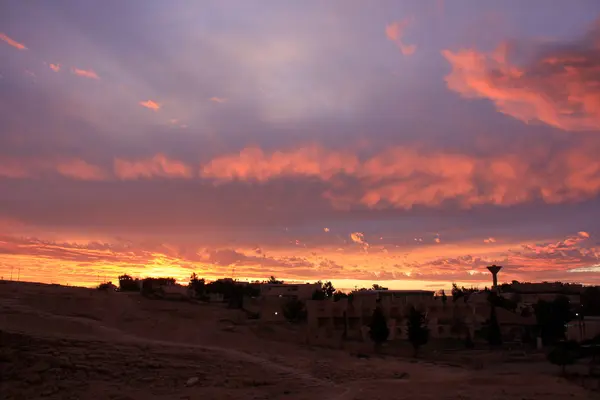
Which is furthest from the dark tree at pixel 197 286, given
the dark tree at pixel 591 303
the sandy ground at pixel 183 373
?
the dark tree at pixel 591 303

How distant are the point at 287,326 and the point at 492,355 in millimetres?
21938

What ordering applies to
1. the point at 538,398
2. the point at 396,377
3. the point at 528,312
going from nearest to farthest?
the point at 538,398 < the point at 396,377 < the point at 528,312

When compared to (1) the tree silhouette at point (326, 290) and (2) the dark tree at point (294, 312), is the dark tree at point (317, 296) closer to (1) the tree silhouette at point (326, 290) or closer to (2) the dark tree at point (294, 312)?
(1) the tree silhouette at point (326, 290)

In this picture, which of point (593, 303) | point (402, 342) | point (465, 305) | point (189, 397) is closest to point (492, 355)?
point (402, 342)

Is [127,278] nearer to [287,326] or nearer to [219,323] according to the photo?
[287,326]

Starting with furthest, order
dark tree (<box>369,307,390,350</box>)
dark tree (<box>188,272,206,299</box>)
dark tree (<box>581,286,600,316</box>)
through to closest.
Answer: dark tree (<box>188,272,206,299</box>) < dark tree (<box>581,286,600,316</box>) < dark tree (<box>369,307,390,350</box>)

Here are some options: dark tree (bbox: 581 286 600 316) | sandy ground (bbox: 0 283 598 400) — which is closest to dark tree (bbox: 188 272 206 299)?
sandy ground (bbox: 0 283 598 400)

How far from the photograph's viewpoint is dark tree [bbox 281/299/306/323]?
65.1m

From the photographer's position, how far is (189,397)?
71.2 ft

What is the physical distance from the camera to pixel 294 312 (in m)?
65.6

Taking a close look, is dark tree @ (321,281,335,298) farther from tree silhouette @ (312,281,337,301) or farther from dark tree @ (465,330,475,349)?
dark tree @ (465,330,475,349)

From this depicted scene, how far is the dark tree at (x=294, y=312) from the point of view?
65125 mm

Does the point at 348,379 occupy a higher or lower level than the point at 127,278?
lower

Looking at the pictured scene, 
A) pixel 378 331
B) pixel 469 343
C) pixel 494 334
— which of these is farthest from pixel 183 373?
pixel 494 334
